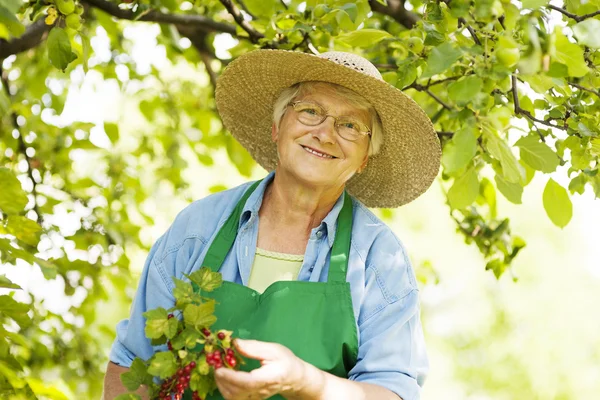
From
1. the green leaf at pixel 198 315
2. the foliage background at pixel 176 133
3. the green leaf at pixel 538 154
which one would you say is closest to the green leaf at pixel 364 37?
the foliage background at pixel 176 133

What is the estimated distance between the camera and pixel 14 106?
3492mm

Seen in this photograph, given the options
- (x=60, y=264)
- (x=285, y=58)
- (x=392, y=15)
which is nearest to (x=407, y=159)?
(x=285, y=58)

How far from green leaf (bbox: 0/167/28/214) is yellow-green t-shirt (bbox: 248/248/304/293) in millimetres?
584

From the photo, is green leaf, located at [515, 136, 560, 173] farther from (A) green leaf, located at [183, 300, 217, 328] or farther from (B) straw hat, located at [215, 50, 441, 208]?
(A) green leaf, located at [183, 300, 217, 328]

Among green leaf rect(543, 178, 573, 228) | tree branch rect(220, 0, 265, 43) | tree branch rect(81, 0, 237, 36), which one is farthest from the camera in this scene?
tree branch rect(220, 0, 265, 43)

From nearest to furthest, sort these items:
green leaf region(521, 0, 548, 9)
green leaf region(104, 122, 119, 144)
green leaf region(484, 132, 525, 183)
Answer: green leaf region(521, 0, 548, 9)
green leaf region(484, 132, 525, 183)
green leaf region(104, 122, 119, 144)

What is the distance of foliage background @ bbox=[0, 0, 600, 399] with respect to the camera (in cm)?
179

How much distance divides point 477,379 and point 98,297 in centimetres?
948

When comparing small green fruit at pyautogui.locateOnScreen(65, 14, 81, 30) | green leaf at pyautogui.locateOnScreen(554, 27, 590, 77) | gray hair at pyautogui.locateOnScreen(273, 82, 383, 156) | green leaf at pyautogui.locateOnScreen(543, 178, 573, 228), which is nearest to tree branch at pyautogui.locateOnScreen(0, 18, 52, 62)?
small green fruit at pyautogui.locateOnScreen(65, 14, 81, 30)

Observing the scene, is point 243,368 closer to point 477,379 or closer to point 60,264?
point 60,264

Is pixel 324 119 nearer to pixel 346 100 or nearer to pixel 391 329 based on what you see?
pixel 346 100

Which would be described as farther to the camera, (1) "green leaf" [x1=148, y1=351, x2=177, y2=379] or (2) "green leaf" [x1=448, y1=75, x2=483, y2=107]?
(2) "green leaf" [x1=448, y1=75, x2=483, y2=107]

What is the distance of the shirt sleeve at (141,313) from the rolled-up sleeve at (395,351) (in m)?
0.48

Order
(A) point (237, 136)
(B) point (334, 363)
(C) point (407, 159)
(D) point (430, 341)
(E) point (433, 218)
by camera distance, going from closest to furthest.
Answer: (B) point (334, 363) → (C) point (407, 159) → (A) point (237, 136) → (E) point (433, 218) → (D) point (430, 341)
